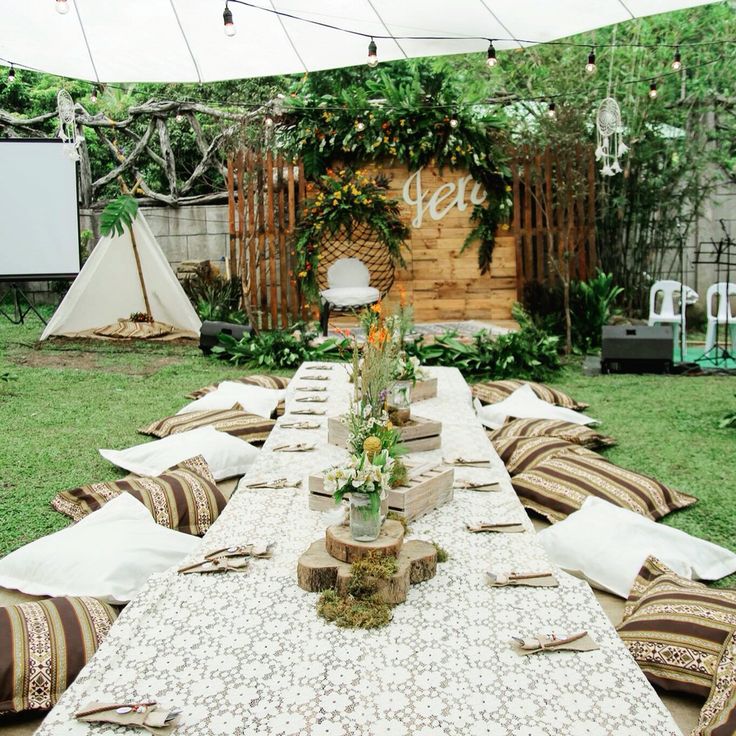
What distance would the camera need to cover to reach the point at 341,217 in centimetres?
937

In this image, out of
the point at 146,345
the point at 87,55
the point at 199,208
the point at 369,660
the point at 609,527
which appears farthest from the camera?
the point at 199,208

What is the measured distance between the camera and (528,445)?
452cm

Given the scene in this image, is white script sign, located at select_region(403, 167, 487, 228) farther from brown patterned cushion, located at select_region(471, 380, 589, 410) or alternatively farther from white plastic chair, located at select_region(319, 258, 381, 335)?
brown patterned cushion, located at select_region(471, 380, 589, 410)

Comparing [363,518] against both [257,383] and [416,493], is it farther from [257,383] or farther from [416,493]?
[257,383]

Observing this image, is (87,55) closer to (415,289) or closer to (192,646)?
(415,289)

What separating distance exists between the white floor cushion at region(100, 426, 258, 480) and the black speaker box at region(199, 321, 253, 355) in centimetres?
392

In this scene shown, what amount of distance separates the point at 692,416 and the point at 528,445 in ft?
7.05

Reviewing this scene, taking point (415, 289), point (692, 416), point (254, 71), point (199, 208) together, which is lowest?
point (692, 416)

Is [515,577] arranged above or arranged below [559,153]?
below

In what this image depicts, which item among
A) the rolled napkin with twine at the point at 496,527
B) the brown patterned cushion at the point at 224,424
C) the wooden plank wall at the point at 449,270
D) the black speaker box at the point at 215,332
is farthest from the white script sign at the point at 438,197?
the rolled napkin with twine at the point at 496,527

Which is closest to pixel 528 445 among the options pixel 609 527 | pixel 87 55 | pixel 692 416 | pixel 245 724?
pixel 609 527

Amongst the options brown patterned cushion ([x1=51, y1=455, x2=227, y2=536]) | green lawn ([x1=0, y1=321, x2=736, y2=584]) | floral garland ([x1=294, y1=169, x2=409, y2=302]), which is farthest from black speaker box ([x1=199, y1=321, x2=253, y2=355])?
brown patterned cushion ([x1=51, y1=455, x2=227, y2=536])

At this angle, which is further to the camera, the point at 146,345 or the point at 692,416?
the point at 146,345

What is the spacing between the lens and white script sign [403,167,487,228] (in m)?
9.83
